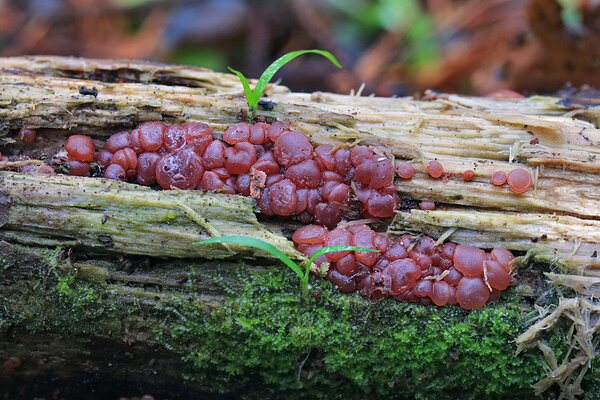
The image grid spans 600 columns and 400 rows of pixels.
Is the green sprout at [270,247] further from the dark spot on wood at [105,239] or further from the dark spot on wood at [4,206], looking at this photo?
the dark spot on wood at [4,206]

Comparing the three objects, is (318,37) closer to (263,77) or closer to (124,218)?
(263,77)

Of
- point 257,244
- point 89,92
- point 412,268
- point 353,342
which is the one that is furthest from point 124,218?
point 412,268

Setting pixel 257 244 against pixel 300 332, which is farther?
pixel 300 332

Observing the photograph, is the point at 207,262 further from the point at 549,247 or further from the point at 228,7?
A: the point at 228,7

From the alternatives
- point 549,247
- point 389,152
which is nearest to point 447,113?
point 389,152

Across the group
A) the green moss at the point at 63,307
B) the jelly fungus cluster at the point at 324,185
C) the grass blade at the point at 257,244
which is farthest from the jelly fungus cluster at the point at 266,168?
the green moss at the point at 63,307
